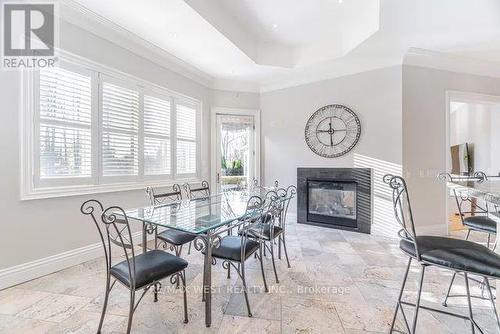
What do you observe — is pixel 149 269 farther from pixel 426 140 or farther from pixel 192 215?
pixel 426 140

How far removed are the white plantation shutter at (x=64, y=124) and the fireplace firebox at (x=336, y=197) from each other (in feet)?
11.0

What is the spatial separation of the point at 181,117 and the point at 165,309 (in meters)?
3.13

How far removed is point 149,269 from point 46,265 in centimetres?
172

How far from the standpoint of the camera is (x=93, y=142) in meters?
2.91

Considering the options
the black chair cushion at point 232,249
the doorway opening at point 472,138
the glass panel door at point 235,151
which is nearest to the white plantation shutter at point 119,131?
the glass panel door at point 235,151

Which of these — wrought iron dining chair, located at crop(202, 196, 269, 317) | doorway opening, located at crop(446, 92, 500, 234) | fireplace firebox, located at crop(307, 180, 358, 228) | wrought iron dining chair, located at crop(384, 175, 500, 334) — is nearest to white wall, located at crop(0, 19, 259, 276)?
wrought iron dining chair, located at crop(202, 196, 269, 317)

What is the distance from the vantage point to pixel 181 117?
4273 millimetres

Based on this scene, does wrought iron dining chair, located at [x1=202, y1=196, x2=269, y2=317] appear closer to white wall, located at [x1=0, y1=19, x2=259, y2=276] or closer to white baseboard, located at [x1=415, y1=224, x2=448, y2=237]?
white wall, located at [x1=0, y1=19, x2=259, y2=276]

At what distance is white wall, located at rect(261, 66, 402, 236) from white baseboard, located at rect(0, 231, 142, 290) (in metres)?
3.20

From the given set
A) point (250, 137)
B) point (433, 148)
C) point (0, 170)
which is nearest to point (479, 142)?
point (433, 148)

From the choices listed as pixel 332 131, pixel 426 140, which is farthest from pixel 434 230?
pixel 332 131

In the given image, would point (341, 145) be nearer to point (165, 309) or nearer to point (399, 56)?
point (399, 56)

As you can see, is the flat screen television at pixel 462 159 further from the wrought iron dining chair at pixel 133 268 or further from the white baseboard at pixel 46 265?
Answer: the white baseboard at pixel 46 265

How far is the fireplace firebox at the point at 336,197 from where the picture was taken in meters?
3.90
